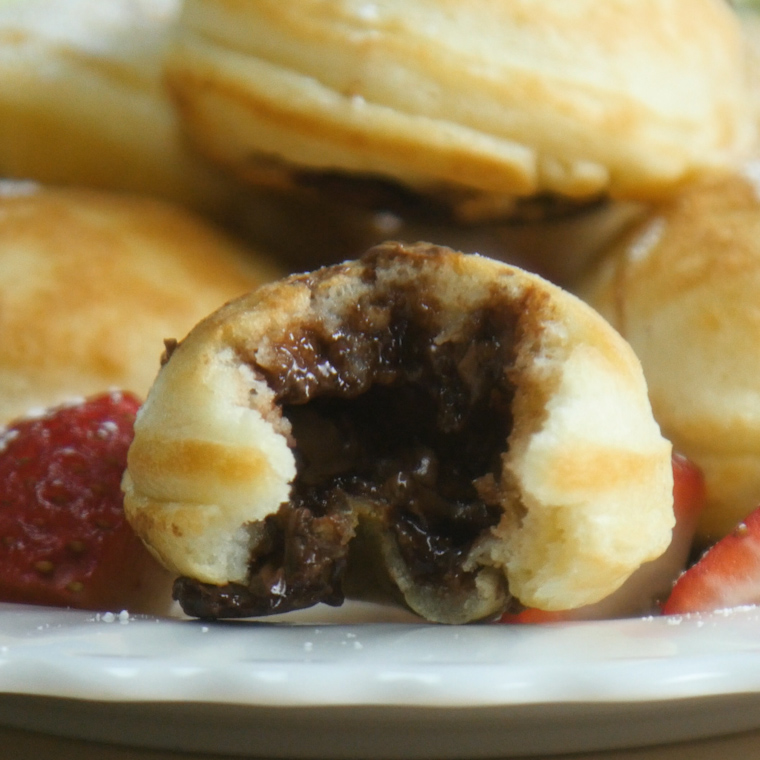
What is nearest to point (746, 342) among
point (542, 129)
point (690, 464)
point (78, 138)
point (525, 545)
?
point (690, 464)

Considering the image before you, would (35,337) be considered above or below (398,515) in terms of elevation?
below

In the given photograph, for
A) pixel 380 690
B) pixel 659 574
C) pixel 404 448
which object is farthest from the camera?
pixel 659 574

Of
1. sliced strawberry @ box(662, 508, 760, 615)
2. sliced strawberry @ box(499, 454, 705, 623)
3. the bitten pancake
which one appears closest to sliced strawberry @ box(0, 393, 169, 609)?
the bitten pancake

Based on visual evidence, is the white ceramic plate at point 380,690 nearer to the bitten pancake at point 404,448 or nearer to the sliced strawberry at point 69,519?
the bitten pancake at point 404,448

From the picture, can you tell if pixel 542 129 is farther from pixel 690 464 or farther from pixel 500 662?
pixel 500 662

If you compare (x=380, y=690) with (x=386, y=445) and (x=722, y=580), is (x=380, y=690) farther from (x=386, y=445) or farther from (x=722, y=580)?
(x=722, y=580)

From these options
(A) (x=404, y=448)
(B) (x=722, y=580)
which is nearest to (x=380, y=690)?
(A) (x=404, y=448)

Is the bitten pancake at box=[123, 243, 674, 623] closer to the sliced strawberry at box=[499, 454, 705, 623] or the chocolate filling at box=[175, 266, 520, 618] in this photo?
the chocolate filling at box=[175, 266, 520, 618]
